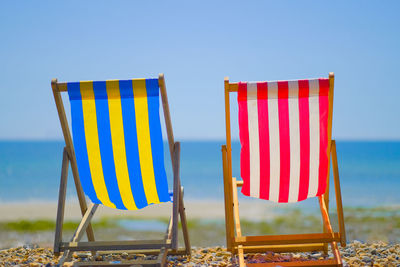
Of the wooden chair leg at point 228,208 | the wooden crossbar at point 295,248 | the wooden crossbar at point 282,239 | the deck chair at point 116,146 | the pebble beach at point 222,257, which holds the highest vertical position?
the deck chair at point 116,146

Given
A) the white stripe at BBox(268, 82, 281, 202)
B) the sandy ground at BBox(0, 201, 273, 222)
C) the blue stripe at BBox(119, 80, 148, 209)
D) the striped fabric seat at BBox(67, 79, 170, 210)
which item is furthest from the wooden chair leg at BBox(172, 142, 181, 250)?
the sandy ground at BBox(0, 201, 273, 222)

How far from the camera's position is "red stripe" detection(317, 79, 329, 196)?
279 cm

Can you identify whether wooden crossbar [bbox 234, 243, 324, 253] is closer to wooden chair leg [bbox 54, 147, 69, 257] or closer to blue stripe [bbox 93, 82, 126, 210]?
blue stripe [bbox 93, 82, 126, 210]

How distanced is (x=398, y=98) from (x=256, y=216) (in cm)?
2832

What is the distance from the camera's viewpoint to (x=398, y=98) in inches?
1299

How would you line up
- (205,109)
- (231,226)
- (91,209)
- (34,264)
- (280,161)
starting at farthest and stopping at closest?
(205,109) < (34,264) < (91,209) < (280,161) < (231,226)

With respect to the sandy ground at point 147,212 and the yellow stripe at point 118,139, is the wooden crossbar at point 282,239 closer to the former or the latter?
the yellow stripe at point 118,139

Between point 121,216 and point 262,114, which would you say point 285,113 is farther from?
point 121,216

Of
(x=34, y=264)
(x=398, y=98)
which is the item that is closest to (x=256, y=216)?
(x=34, y=264)

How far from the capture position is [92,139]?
2.88 m

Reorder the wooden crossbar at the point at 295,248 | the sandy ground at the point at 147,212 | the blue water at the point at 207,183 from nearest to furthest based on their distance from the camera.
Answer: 1. the wooden crossbar at the point at 295,248
2. the sandy ground at the point at 147,212
3. the blue water at the point at 207,183

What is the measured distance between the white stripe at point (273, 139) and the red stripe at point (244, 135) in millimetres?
154

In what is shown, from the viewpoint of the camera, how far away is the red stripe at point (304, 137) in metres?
2.81

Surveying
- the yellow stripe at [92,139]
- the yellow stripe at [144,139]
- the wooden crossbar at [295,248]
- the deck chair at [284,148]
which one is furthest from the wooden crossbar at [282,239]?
the yellow stripe at [92,139]
